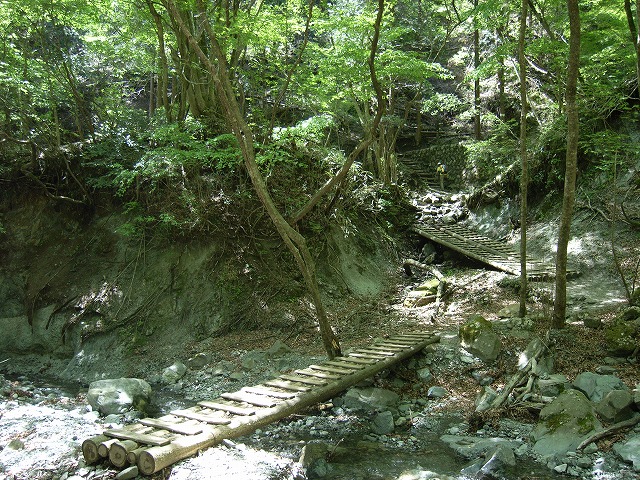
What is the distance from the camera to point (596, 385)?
5457 millimetres

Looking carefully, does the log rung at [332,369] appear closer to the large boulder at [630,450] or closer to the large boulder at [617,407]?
the large boulder at [617,407]

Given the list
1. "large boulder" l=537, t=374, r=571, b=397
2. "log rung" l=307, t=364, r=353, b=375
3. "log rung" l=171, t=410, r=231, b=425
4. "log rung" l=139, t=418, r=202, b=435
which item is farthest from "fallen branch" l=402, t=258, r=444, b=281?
"log rung" l=139, t=418, r=202, b=435

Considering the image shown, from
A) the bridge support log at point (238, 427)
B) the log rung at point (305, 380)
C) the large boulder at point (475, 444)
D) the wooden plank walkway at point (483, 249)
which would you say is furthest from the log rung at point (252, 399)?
the wooden plank walkway at point (483, 249)

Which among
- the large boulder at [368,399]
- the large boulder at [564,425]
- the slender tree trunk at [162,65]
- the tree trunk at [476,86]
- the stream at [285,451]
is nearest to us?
the stream at [285,451]

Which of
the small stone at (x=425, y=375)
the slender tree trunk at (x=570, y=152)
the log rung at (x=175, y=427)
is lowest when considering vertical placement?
the small stone at (x=425, y=375)

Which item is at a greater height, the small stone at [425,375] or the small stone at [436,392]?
the small stone at [425,375]

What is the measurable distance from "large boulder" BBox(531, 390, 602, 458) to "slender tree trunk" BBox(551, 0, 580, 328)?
7.37 feet

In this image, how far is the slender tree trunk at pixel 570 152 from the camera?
6.28 metres

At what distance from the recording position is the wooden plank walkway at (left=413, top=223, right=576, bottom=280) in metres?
10.8

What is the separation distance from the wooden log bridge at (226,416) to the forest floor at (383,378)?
6.2 inches

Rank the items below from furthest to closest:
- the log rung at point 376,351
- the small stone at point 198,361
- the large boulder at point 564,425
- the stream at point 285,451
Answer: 1. the small stone at point 198,361
2. the log rung at point 376,351
3. the large boulder at point 564,425
4. the stream at point 285,451

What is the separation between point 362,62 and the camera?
11.5 meters

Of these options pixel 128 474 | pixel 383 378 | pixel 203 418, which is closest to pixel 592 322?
pixel 383 378

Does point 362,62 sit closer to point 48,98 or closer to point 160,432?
point 48,98
